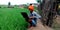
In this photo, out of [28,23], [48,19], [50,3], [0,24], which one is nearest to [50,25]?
[48,19]

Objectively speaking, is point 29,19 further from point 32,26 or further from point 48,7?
point 48,7

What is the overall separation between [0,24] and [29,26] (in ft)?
20.5

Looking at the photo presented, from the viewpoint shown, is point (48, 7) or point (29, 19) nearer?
point (29, 19)

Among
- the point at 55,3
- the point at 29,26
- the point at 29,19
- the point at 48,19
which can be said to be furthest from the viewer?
the point at 48,19

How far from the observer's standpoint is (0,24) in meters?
6.17

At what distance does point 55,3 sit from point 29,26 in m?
2.31

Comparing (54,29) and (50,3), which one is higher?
(50,3)

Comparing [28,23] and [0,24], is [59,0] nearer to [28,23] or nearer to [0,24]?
[28,23]

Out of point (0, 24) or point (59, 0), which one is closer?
point (0, 24)

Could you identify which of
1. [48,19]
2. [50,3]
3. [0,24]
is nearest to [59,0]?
[50,3]

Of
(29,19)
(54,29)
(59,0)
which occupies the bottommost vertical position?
(54,29)

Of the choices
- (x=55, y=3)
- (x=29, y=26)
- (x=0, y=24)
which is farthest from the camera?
(x=55, y=3)

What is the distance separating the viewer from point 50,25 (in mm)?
14078

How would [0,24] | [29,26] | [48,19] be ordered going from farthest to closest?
[48,19] < [29,26] < [0,24]
